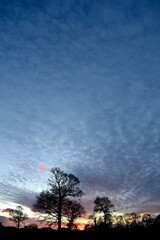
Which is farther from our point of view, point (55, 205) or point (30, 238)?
point (55, 205)

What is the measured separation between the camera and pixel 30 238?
15352mm

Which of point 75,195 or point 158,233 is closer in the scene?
point 158,233

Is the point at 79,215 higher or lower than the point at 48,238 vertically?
higher

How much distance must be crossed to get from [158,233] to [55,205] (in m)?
20.9

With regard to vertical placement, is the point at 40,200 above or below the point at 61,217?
above

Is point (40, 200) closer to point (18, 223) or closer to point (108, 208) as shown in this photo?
point (108, 208)

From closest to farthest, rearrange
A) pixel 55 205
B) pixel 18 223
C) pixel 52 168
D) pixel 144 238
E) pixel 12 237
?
pixel 144 238
pixel 12 237
pixel 55 205
pixel 52 168
pixel 18 223

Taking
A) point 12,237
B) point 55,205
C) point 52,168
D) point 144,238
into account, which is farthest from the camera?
point 52,168

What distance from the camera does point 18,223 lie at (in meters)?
67.6

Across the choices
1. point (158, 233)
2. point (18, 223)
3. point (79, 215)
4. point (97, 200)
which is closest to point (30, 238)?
point (158, 233)

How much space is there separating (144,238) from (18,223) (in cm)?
6379

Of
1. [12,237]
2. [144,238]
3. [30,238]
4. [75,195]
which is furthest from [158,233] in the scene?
[75,195]

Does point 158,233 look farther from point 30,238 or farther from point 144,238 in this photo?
point 30,238

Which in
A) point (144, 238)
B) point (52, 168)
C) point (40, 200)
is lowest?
point (144, 238)
